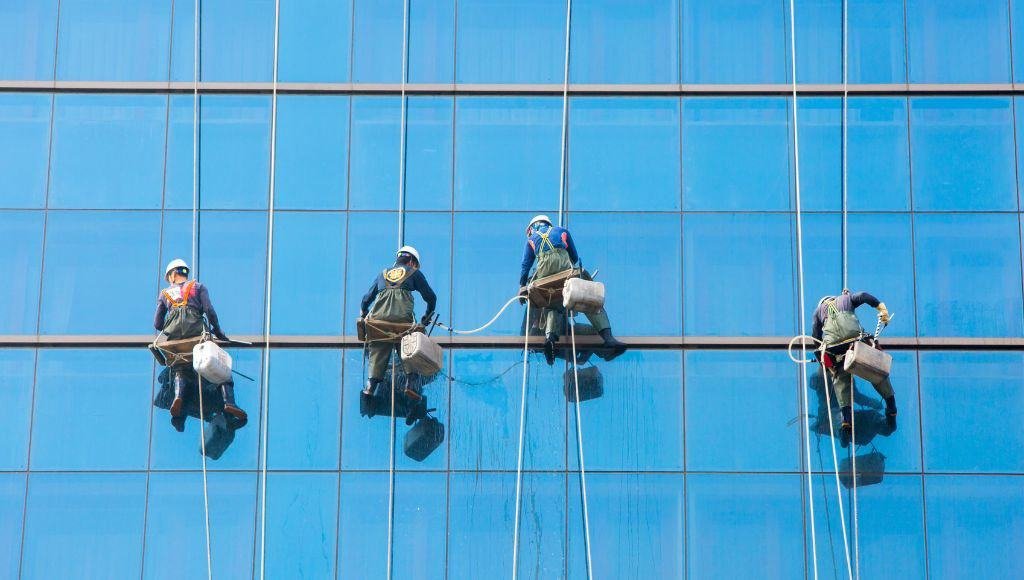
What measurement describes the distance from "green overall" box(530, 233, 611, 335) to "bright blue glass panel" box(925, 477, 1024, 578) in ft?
12.9

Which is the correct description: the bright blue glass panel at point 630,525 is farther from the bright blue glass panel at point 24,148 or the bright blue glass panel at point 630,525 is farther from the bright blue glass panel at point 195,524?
the bright blue glass panel at point 24,148

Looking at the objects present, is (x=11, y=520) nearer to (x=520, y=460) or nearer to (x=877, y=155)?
(x=520, y=460)

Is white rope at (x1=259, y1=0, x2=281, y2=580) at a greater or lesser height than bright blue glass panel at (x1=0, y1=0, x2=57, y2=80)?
lesser

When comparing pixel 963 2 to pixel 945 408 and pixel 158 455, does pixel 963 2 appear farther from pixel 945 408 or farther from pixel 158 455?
pixel 158 455

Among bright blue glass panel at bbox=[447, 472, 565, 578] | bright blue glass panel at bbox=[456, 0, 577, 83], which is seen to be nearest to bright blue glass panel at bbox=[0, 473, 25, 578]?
bright blue glass panel at bbox=[447, 472, 565, 578]

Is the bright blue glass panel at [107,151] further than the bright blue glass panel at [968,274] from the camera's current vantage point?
Yes

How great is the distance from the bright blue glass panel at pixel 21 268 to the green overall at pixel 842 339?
8.71 metres

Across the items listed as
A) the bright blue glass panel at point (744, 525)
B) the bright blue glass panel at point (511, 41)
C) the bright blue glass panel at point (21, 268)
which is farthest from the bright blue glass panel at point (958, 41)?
the bright blue glass panel at point (21, 268)

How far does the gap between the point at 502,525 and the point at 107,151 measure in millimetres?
6311

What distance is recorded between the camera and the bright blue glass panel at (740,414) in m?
19.4

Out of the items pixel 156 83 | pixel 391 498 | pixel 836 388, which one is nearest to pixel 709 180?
pixel 836 388

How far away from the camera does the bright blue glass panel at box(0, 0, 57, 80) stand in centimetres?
2111

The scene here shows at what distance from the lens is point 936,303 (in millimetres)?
20047

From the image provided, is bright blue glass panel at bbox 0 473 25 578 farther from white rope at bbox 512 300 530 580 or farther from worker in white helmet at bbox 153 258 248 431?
white rope at bbox 512 300 530 580
